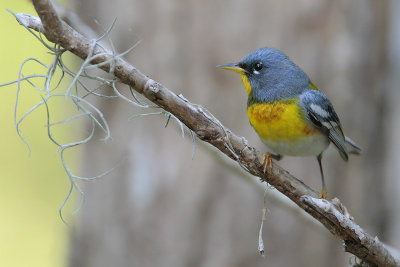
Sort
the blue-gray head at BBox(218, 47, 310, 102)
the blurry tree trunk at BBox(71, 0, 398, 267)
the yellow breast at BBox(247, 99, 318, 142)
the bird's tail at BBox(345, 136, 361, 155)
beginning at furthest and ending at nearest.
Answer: the blurry tree trunk at BBox(71, 0, 398, 267)
the bird's tail at BBox(345, 136, 361, 155)
the blue-gray head at BBox(218, 47, 310, 102)
the yellow breast at BBox(247, 99, 318, 142)

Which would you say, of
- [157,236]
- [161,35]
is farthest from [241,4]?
[157,236]

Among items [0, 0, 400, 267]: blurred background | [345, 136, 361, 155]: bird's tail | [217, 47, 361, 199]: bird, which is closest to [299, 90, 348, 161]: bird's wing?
[217, 47, 361, 199]: bird

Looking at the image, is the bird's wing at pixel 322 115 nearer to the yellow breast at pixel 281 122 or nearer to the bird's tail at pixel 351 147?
the yellow breast at pixel 281 122

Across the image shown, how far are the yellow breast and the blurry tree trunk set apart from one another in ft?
2.93

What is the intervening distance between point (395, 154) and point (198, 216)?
70.2 inches

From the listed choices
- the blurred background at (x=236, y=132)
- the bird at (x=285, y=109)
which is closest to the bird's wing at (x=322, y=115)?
the bird at (x=285, y=109)

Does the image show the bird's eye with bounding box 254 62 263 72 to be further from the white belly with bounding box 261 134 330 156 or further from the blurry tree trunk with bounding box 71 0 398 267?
the blurry tree trunk with bounding box 71 0 398 267

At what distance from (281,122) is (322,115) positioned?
1.07 feet

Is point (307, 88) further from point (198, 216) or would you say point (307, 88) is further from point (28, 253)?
point (28, 253)

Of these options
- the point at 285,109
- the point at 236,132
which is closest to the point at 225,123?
the point at 236,132

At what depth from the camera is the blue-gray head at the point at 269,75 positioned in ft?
10.5

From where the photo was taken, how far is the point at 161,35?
413cm

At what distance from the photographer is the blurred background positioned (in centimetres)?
399

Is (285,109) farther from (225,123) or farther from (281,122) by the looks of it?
(225,123)
